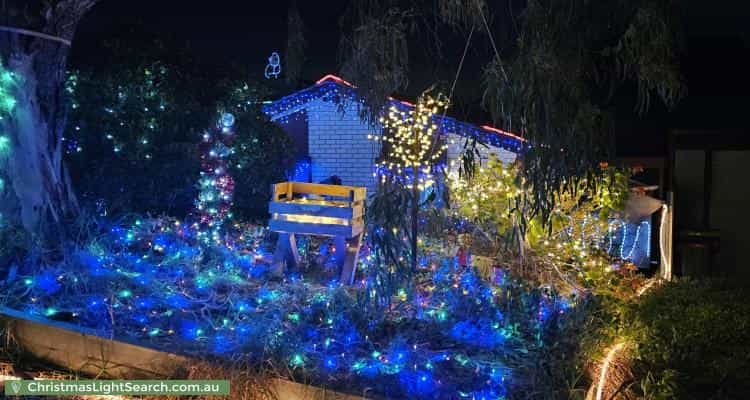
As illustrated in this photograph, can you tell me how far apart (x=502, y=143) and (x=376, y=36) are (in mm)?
5312

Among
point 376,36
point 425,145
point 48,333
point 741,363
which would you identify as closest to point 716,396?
point 741,363

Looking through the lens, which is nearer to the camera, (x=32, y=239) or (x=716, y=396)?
(x=716, y=396)

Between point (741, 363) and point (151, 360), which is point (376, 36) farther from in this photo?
point (741, 363)

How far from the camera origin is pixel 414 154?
14.8ft

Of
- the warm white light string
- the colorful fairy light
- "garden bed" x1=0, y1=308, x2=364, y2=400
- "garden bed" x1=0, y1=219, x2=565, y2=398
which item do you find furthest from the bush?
the colorful fairy light

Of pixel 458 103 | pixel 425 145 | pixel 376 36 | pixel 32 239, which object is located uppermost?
pixel 376 36

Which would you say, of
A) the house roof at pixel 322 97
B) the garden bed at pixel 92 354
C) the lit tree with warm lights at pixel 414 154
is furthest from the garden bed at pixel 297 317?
the house roof at pixel 322 97

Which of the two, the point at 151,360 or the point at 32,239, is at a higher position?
the point at 32,239

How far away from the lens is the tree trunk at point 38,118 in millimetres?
6066

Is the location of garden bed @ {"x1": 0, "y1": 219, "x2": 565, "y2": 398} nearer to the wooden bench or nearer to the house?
the wooden bench

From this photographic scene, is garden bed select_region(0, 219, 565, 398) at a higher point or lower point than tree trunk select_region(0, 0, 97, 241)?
lower

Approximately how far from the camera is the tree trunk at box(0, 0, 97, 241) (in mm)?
6066

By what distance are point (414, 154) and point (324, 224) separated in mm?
1845

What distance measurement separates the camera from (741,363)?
382cm
